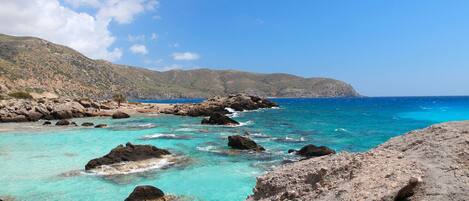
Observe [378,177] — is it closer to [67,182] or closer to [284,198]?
[284,198]

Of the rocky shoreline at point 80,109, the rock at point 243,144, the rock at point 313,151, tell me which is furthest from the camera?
the rocky shoreline at point 80,109

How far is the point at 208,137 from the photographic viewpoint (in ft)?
146

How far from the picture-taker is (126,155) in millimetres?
27672

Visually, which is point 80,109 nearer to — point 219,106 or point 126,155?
point 219,106

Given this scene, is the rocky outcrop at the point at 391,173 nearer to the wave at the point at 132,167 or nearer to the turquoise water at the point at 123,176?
the turquoise water at the point at 123,176

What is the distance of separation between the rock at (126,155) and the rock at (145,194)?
9384mm

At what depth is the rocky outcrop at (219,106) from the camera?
89.4 metres

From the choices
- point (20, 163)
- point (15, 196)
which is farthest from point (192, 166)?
point (20, 163)

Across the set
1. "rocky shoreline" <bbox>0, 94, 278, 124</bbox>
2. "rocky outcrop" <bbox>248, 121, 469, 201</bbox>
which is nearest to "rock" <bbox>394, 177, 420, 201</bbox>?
"rocky outcrop" <bbox>248, 121, 469, 201</bbox>

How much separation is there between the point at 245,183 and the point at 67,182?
9991 mm

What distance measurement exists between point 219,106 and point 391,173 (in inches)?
3726

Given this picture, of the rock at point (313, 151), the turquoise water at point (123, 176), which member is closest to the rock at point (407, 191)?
the turquoise water at point (123, 176)

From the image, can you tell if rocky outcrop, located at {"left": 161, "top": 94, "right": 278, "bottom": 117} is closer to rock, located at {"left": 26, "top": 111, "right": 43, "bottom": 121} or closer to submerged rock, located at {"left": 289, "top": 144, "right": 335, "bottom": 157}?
Result: rock, located at {"left": 26, "top": 111, "right": 43, "bottom": 121}

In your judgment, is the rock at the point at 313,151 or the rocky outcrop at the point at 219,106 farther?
the rocky outcrop at the point at 219,106
